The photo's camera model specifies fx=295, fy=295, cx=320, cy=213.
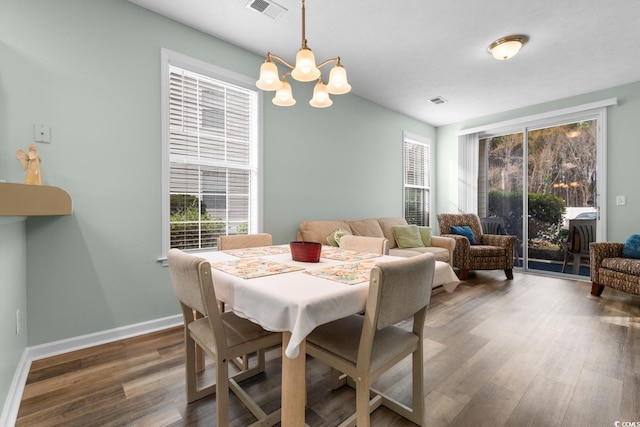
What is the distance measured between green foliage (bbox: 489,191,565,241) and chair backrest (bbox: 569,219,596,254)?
173 mm

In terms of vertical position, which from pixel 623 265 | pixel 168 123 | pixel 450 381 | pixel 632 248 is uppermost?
pixel 168 123

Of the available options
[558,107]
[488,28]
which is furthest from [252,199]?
[558,107]

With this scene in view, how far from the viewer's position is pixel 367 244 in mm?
2172

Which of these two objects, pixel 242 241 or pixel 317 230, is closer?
pixel 242 241

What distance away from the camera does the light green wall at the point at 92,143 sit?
199 cm

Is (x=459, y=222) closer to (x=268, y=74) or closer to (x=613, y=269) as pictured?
(x=613, y=269)

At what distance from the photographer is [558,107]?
442 centimetres

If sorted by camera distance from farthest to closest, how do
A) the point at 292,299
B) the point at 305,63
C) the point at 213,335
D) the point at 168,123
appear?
the point at 168,123 < the point at 305,63 < the point at 213,335 < the point at 292,299

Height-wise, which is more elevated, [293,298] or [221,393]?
[293,298]

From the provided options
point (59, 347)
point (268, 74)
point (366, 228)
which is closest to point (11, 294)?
point (59, 347)

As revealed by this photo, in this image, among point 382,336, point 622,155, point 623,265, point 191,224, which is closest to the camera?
point 382,336

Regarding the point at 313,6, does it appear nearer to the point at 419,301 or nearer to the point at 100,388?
the point at 419,301

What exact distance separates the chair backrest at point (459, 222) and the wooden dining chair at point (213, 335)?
13.2ft

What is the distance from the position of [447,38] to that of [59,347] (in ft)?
13.6
